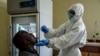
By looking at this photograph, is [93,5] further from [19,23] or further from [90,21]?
[19,23]

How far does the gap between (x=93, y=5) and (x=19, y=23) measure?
1.79 meters

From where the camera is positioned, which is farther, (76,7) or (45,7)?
(45,7)

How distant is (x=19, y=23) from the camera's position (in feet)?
9.22

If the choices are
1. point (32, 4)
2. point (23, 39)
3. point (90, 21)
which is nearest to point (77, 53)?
point (23, 39)

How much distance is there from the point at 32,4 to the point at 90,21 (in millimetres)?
1638

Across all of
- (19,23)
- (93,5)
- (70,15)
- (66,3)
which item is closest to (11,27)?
(19,23)

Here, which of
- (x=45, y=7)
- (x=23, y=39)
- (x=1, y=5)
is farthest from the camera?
(x=1, y=5)

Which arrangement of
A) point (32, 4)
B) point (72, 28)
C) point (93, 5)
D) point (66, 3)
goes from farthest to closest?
point (66, 3) < point (93, 5) < point (32, 4) < point (72, 28)

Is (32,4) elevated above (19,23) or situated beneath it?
elevated above

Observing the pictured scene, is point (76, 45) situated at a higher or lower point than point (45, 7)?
lower

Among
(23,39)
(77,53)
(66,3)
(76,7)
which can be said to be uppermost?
(66,3)

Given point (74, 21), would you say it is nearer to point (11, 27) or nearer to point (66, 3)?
point (11, 27)

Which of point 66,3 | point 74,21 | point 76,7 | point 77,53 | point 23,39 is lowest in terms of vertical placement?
point 77,53

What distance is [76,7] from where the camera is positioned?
1.79 m
